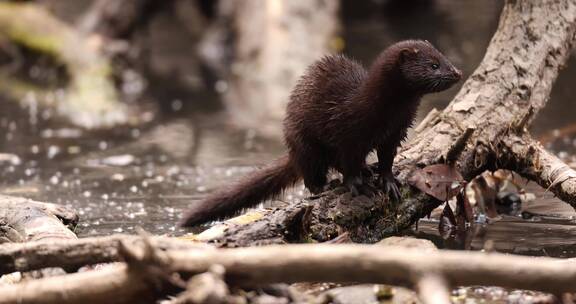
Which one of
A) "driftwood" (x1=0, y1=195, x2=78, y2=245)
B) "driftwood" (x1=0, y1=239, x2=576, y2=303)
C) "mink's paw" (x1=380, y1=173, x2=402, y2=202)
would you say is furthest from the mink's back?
"driftwood" (x1=0, y1=239, x2=576, y2=303)

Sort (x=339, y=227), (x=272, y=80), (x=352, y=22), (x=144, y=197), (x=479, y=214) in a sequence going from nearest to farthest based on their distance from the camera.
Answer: (x=339, y=227) < (x=479, y=214) < (x=144, y=197) < (x=272, y=80) < (x=352, y=22)

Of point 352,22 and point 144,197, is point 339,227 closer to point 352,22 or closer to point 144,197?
point 144,197

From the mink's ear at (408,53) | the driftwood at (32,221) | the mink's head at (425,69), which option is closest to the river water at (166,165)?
the driftwood at (32,221)

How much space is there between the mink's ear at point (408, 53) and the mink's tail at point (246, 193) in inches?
42.9

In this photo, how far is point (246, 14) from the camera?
13578 mm

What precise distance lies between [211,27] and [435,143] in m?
11.3

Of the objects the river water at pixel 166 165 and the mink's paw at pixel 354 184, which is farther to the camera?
the river water at pixel 166 165

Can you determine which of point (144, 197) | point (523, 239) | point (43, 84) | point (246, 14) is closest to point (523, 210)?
point (523, 239)

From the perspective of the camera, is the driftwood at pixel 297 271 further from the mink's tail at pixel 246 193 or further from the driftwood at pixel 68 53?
the driftwood at pixel 68 53

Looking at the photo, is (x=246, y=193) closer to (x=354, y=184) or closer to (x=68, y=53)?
(x=354, y=184)

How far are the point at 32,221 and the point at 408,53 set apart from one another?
2078 millimetres

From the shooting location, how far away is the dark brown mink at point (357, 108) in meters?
4.90

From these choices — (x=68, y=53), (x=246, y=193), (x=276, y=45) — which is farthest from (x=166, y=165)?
(x=68, y=53)

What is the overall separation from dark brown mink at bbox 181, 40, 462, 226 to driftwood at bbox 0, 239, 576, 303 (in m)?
1.79
